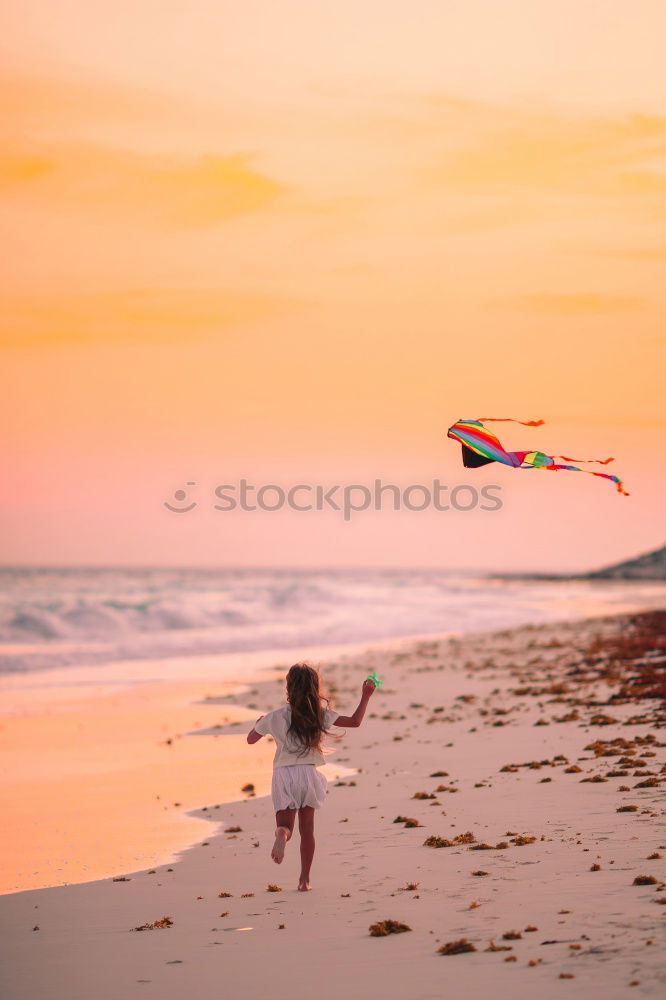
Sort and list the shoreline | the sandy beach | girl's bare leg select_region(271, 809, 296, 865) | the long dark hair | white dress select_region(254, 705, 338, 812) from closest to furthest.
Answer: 1. the sandy beach
2. girl's bare leg select_region(271, 809, 296, 865)
3. the long dark hair
4. white dress select_region(254, 705, 338, 812)
5. the shoreline

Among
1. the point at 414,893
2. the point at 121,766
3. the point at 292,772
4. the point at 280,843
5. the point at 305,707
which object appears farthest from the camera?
the point at 121,766

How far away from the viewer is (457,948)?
579 centimetres

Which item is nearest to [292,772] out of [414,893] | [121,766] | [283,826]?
[283,826]

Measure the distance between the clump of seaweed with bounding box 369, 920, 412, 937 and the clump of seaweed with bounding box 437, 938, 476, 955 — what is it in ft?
1.56

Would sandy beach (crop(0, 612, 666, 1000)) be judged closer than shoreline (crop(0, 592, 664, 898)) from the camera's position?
Yes

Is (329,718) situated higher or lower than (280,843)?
higher

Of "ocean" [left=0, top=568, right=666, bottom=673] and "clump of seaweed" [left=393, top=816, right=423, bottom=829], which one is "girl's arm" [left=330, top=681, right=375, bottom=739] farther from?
"ocean" [left=0, top=568, right=666, bottom=673]

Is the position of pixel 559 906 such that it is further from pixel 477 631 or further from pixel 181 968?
pixel 477 631

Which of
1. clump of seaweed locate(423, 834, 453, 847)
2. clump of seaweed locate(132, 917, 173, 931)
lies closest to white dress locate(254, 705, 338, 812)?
clump of seaweed locate(132, 917, 173, 931)

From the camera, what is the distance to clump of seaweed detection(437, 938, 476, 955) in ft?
19.0

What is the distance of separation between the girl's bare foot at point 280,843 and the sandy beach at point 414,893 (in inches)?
11.6

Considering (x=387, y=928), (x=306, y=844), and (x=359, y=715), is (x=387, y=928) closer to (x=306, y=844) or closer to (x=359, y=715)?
(x=306, y=844)

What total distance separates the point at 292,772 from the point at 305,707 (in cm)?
48

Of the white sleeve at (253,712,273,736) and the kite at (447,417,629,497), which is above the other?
the kite at (447,417,629,497)
